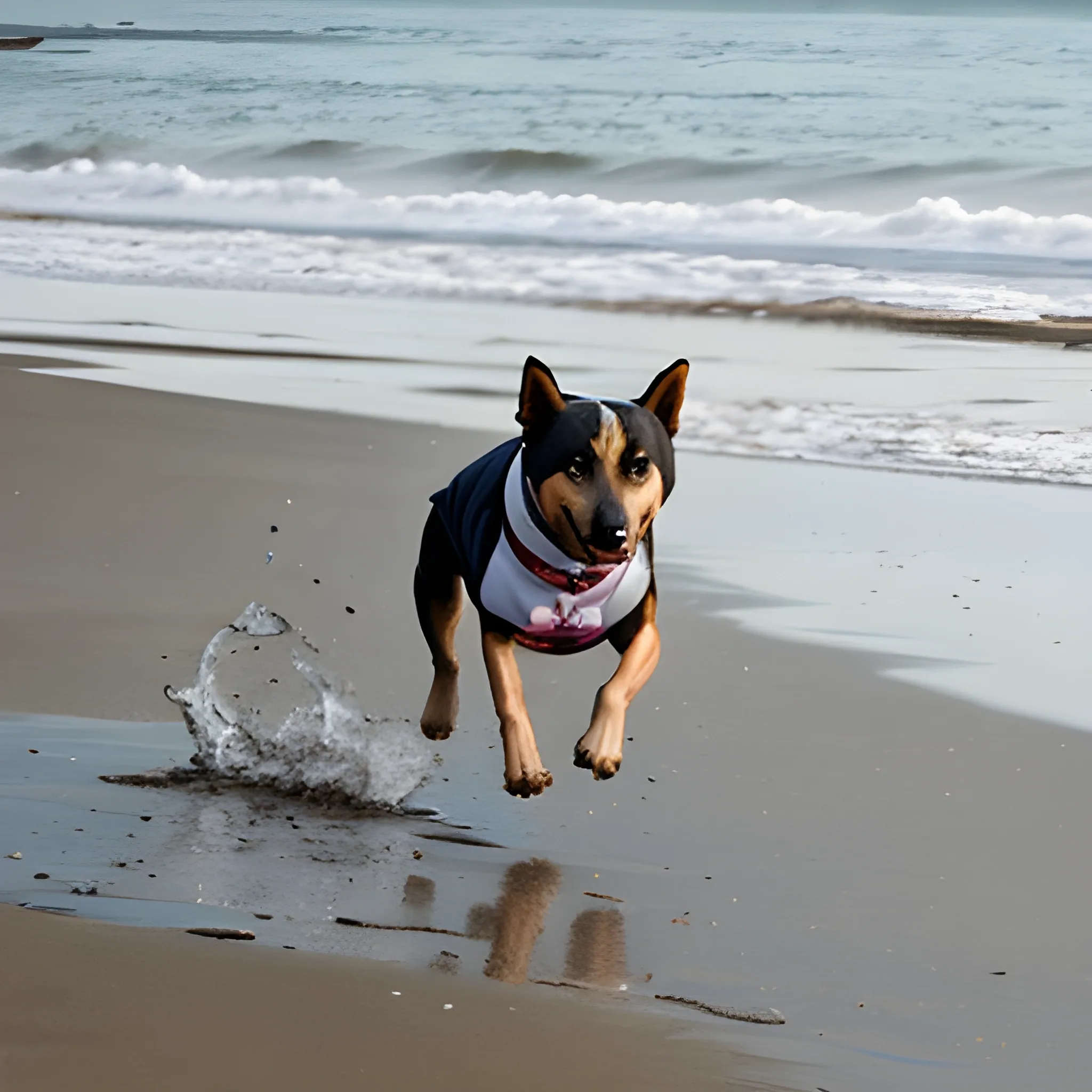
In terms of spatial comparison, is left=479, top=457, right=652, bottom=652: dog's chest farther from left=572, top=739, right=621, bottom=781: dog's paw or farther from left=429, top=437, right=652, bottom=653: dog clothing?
left=572, top=739, right=621, bottom=781: dog's paw

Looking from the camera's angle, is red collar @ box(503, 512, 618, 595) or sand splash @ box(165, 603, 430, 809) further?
sand splash @ box(165, 603, 430, 809)

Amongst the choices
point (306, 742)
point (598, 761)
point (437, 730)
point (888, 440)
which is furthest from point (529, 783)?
point (888, 440)

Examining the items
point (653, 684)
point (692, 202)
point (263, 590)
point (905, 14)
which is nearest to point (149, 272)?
point (692, 202)

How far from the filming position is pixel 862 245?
65.5 feet

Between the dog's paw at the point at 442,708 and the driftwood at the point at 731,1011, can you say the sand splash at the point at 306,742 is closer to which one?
the dog's paw at the point at 442,708

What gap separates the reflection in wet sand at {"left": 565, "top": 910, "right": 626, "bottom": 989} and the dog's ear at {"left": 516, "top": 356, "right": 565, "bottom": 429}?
1.08m

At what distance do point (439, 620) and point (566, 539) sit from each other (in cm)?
99

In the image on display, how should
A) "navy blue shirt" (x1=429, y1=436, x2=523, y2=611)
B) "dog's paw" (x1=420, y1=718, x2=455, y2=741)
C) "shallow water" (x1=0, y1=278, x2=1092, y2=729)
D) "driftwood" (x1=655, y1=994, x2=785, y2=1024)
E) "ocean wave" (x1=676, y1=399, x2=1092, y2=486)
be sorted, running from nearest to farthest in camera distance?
"driftwood" (x1=655, y1=994, x2=785, y2=1024) < "navy blue shirt" (x1=429, y1=436, x2=523, y2=611) < "dog's paw" (x1=420, y1=718, x2=455, y2=741) < "shallow water" (x1=0, y1=278, x2=1092, y2=729) < "ocean wave" (x1=676, y1=399, x2=1092, y2=486)

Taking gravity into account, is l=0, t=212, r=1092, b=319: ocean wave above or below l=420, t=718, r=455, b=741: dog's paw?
above

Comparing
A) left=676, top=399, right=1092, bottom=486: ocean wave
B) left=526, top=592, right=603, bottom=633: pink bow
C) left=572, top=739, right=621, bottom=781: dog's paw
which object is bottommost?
left=572, top=739, right=621, bottom=781: dog's paw

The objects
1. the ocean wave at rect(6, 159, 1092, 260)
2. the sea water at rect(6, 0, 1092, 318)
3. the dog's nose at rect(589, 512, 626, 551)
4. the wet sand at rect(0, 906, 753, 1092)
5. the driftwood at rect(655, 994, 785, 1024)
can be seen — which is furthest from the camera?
the ocean wave at rect(6, 159, 1092, 260)

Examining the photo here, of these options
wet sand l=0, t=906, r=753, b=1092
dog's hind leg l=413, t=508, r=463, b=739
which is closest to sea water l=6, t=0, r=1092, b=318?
dog's hind leg l=413, t=508, r=463, b=739

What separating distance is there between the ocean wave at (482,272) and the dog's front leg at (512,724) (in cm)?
1240

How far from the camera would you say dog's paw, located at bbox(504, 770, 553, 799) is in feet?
12.5
